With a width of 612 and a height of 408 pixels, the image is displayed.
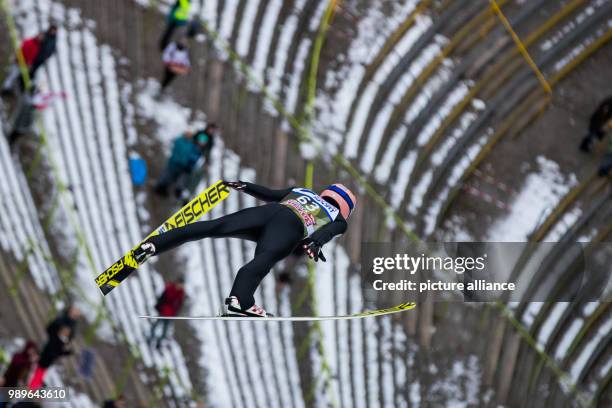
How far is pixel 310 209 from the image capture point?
10289 mm

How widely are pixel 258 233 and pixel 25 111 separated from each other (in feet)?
26.8

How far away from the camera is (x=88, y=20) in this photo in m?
20.1

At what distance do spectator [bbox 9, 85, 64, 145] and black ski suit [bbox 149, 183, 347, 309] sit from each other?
313 inches

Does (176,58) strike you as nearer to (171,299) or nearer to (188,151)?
(188,151)

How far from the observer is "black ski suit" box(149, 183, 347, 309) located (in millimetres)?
9789

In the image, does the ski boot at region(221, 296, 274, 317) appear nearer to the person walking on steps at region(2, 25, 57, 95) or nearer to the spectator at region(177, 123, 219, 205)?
the spectator at region(177, 123, 219, 205)

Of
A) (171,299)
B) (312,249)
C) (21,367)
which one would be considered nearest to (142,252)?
(312,249)

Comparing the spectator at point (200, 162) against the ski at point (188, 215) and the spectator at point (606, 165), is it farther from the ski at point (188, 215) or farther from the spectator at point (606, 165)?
the spectator at point (606, 165)

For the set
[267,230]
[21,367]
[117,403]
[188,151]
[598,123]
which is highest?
[598,123]

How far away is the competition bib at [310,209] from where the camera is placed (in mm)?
10242

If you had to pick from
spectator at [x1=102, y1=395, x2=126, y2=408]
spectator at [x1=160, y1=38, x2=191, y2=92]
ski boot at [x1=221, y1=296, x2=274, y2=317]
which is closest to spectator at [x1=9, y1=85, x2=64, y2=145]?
spectator at [x1=160, y1=38, x2=191, y2=92]

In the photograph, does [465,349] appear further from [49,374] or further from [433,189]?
[49,374]

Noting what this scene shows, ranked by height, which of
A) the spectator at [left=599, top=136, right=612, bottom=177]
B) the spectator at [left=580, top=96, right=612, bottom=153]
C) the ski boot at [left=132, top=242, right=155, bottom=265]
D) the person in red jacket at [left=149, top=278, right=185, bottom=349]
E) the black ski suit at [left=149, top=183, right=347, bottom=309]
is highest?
the spectator at [left=580, top=96, right=612, bottom=153]

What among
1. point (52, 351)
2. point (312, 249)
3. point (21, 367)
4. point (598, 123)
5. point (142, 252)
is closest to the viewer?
point (312, 249)
